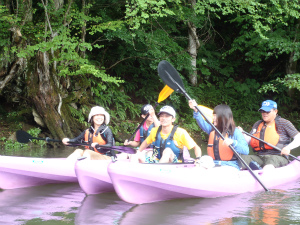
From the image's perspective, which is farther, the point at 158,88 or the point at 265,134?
the point at 158,88

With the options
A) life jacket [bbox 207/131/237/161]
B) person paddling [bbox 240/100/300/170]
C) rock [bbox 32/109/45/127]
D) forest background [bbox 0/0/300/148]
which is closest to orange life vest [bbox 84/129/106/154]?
life jacket [bbox 207/131/237/161]

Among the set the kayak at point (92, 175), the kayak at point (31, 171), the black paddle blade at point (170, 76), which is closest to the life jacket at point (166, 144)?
the kayak at point (92, 175)

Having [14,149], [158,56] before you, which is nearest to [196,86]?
[158,56]

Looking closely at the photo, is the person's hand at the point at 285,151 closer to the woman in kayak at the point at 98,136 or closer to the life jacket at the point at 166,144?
the life jacket at the point at 166,144

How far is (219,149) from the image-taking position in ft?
16.3

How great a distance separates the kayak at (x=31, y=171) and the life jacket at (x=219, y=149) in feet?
6.04

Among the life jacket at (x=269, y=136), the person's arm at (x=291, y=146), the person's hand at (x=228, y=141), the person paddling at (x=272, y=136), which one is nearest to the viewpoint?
the person's hand at (x=228, y=141)

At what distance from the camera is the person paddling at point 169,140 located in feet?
16.0

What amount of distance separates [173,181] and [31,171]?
1.98 meters

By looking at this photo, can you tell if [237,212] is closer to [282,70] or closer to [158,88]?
[158,88]

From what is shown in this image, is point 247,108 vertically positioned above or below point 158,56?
below

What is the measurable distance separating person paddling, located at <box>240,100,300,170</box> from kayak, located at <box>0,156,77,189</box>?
2.40 metres

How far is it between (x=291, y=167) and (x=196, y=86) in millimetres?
7254

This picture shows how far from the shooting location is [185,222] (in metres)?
3.84
